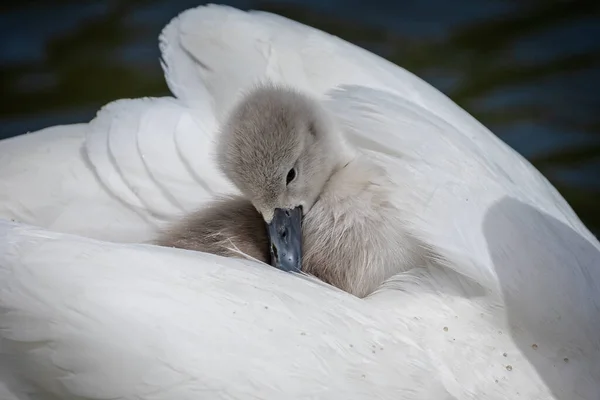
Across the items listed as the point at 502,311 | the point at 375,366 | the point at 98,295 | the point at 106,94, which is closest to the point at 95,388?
the point at 98,295

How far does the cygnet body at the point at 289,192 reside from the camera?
2.13 m

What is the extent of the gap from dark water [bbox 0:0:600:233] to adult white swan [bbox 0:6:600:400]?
1.43m

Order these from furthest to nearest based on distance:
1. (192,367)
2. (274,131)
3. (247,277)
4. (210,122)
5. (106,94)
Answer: (106,94) → (210,122) → (274,131) → (247,277) → (192,367)

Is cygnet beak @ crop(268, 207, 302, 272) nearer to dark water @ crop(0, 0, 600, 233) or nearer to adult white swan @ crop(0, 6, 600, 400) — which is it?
adult white swan @ crop(0, 6, 600, 400)

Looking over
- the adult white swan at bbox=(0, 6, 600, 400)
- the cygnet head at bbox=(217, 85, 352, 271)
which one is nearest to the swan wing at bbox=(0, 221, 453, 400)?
the adult white swan at bbox=(0, 6, 600, 400)

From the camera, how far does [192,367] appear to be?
5.49 ft

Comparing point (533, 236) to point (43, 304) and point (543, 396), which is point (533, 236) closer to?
point (543, 396)

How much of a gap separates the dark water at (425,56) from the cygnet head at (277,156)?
4.73 feet

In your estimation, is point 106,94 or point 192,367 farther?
point 106,94

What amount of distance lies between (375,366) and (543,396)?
29 cm

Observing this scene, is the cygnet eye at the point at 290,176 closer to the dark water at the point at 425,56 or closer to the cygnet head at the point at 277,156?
the cygnet head at the point at 277,156

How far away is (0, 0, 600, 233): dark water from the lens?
147 inches

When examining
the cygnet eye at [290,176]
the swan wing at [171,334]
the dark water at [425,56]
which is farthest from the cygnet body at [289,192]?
the dark water at [425,56]

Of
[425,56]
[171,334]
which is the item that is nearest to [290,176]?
[171,334]
